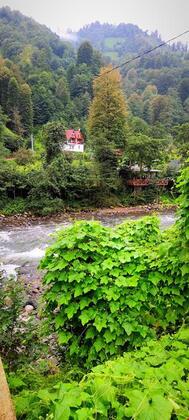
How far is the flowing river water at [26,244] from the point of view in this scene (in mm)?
13430

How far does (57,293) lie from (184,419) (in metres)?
3.13

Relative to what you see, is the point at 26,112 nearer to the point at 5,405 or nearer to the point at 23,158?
the point at 23,158

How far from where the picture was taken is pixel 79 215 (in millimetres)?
23797

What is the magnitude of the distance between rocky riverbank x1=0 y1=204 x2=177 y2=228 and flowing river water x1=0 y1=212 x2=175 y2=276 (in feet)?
2.75

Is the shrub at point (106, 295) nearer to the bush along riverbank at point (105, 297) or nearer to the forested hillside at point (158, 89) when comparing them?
the bush along riverbank at point (105, 297)

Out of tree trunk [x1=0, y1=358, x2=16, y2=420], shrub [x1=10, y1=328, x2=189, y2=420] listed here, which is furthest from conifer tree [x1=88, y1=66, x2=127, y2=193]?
tree trunk [x1=0, y1=358, x2=16, y2=420]

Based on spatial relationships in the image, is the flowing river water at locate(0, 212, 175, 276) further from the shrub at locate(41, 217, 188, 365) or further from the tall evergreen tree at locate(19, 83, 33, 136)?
the tall evergreen tree at locate(19, 83, 33, 136)

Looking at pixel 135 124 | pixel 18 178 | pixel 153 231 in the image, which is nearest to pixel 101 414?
pixel 153 231

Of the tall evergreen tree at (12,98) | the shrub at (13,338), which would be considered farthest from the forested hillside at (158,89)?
the shrub at (13,338)

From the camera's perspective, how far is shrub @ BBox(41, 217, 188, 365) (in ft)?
14.9

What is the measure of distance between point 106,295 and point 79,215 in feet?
63.4

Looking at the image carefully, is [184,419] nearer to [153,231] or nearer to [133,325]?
[133,325]

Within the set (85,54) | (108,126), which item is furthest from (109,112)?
(85,54)

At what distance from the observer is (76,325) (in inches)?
191
